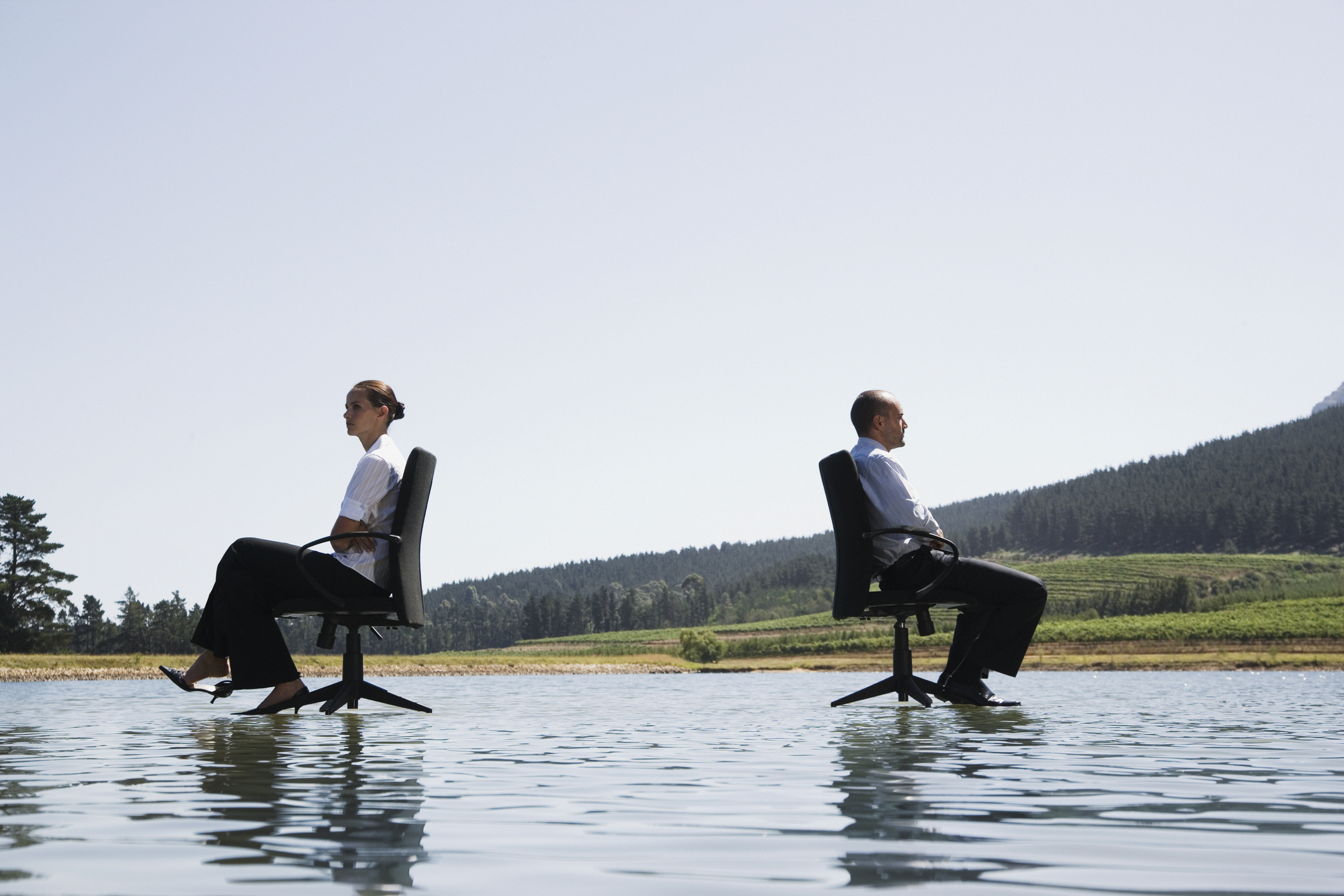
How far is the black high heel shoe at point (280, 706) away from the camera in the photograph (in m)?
7.03

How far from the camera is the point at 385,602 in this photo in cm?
703

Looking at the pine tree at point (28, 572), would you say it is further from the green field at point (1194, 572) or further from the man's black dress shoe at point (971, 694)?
the green field at point (1194, 572)

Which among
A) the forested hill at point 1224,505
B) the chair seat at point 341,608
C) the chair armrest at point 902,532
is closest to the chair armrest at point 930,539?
the chair armrest at point 902,532

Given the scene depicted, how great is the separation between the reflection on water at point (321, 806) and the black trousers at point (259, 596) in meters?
1.34

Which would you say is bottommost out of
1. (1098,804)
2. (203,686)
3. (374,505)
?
(1098,804)

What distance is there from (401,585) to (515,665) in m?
32.0

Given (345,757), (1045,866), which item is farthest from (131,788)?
(1045,866)

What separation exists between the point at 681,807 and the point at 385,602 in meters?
4.24

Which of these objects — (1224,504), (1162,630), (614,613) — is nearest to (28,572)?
(1162,630)

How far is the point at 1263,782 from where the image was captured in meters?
3.64

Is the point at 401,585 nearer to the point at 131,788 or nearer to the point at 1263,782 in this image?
the point at 131,788

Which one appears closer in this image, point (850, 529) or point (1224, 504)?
point (850, 529)

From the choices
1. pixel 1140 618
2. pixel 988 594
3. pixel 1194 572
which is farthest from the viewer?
pixel 1194 572

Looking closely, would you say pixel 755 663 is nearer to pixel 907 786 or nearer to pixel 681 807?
pixel 907 786
